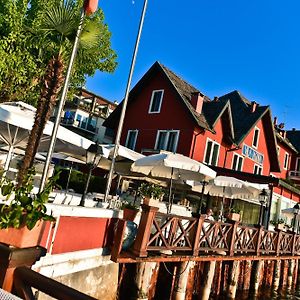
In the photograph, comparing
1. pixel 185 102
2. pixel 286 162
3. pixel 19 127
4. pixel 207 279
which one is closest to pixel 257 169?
pixel 286 162

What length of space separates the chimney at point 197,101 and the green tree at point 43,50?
6.28m

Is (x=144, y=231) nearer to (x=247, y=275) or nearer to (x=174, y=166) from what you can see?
(x=174, y=166)

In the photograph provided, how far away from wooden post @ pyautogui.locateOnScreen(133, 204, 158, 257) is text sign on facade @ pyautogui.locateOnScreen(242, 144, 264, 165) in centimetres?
2025

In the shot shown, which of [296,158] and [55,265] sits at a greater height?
[296,158]

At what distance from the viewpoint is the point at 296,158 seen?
126 ft

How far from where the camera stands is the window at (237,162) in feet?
86.1

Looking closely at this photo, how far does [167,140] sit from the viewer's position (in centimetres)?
2350

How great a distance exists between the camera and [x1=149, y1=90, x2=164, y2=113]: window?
981 inches

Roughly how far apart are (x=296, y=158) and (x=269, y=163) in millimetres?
9405

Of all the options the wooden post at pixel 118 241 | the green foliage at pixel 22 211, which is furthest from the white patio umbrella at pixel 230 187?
the green foliage at pixel 22 211

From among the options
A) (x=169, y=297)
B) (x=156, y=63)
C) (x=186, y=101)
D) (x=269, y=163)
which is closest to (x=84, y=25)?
(x=169, y=297)

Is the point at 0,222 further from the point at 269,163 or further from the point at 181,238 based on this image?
the point at 269,163

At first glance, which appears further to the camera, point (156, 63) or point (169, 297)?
point (156, 63)

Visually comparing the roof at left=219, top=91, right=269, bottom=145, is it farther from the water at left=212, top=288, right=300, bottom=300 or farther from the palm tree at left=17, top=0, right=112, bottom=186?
the palm tree at left=17, top=0, right=112, bottom=186
